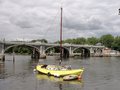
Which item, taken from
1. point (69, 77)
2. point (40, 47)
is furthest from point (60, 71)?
point (40, 47)

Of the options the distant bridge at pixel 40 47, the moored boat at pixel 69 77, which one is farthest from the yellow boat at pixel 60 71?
the distant bridge at pixel 40 47

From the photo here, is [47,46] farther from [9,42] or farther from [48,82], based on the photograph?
[48,82]

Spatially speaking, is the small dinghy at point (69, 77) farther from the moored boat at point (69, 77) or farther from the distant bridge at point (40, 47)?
the distant bridge at point (40, 47)

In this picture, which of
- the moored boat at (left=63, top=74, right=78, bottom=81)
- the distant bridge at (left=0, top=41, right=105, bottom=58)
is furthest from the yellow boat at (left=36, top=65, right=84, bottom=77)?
the distant bridge at (left=0, top=41, right=105, bottom=58)

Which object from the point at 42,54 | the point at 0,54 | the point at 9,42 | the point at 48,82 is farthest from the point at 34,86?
the point at 42,54

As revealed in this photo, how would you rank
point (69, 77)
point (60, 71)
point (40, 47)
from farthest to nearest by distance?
point (40, 47)
point (60, 71)
point (69, 77)

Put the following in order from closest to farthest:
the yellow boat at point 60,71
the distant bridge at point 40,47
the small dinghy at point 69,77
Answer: the small dinghy at point 69,77 → the yellow boat at point 60,71 → the distant bridge at point 40,47

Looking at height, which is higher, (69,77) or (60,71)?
(60,71)

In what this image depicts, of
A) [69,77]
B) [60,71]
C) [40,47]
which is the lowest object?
Result: [69,77]

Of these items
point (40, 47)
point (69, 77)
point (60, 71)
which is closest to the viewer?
point (69, 77)

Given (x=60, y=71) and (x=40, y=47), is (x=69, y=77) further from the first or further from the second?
(x=40, y=47)

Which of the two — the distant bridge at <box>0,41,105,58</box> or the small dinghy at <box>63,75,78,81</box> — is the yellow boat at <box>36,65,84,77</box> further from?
the distant bridge at <box>0,41,105,58</box>

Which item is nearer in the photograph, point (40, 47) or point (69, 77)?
point (69, 77)

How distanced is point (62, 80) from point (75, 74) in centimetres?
330
